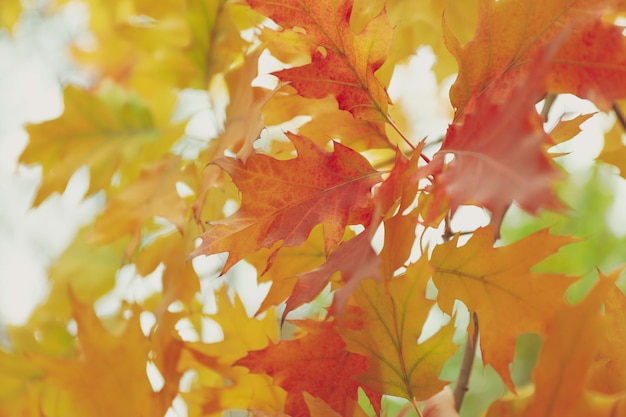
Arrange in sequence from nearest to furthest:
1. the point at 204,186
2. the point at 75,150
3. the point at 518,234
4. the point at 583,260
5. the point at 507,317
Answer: the point at 507,317 → the point at 204,186 → the point at 75,150 → the point at 583,260 → the point at 518,234

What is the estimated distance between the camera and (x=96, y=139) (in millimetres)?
895

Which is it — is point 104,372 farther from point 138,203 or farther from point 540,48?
point 540,48

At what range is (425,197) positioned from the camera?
45 cm

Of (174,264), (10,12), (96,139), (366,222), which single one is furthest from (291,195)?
(10,12)

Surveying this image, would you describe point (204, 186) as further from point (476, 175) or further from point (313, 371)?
point (476, 175)

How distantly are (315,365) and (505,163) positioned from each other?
0.85 feet

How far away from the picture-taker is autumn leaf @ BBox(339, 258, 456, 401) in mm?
444

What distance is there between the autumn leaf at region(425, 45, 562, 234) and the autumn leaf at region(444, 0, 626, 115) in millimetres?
107

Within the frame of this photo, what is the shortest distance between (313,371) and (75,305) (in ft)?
0.83

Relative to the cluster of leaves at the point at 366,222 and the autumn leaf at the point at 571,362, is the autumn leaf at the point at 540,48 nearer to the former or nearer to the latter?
the cluster of leaves at the point at 366,222

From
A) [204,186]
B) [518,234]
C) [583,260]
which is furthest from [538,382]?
[518,234]

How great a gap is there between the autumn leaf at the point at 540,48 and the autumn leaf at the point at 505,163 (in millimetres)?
107

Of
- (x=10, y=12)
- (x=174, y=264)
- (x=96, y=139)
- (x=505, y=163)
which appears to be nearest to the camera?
(x=505, y=163)

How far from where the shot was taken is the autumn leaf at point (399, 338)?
17.5 inches
